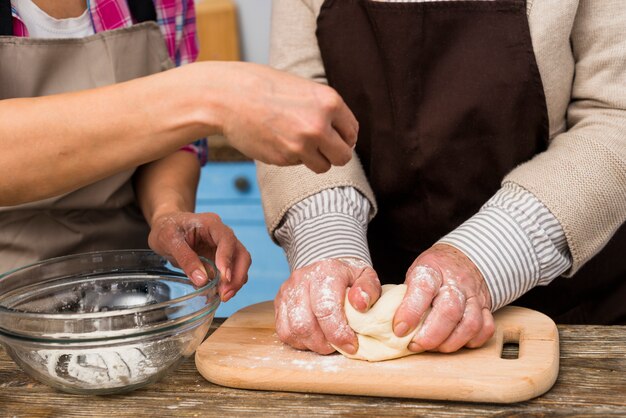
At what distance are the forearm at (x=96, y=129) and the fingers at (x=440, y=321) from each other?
36cm

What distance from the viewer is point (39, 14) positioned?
1.28m

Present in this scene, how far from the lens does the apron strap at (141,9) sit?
1406 millimetres

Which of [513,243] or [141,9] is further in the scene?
[141,9]

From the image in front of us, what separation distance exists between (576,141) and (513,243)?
192mm

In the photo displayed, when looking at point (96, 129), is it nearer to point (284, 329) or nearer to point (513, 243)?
point (284, 329)

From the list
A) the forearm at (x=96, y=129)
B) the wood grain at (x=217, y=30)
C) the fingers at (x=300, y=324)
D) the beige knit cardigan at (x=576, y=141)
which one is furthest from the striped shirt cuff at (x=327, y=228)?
the wood grain at (x=217, y=30)

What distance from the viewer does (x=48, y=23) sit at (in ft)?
4.25

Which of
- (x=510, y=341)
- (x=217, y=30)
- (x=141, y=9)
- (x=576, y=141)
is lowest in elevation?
(x=217, y=30)

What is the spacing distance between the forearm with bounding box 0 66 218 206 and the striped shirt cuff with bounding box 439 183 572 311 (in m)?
0.44

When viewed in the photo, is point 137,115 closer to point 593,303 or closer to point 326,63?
point 326,63

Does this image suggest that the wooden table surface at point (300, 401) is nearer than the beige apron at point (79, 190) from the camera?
Yes

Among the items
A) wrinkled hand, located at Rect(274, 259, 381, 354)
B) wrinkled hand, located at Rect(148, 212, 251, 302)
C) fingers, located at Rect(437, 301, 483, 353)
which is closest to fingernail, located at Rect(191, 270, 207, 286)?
wrinkled hand, located at Rect(148, 212, 251, 302)

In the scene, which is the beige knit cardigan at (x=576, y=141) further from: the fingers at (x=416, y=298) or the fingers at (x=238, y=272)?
the fingers at (x=416, y=298)

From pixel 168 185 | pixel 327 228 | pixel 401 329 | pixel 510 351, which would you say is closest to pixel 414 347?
pixel 401 329
